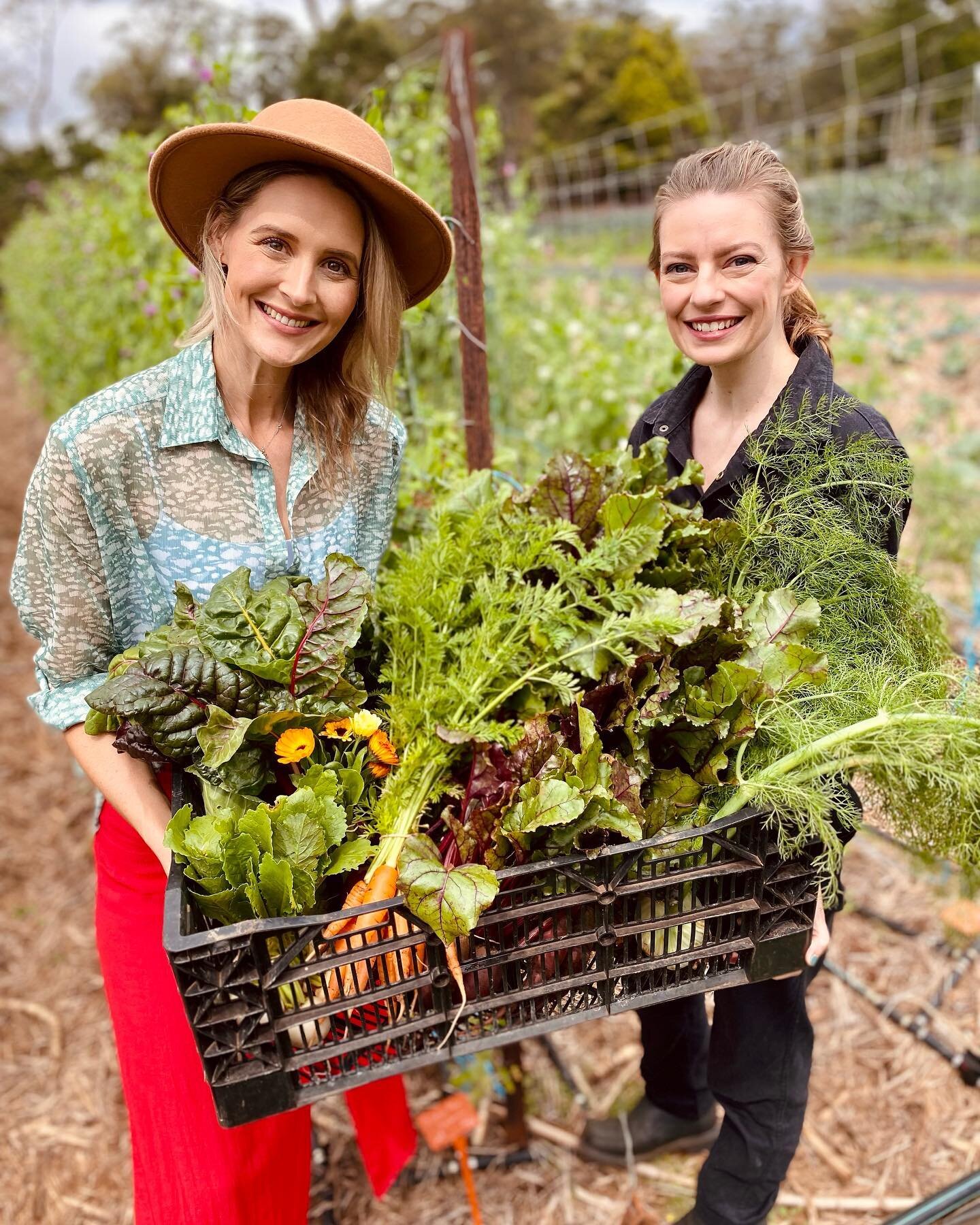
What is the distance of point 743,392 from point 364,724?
1006 mm

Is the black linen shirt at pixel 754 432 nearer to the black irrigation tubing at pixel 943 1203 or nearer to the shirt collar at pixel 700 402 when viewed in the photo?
the shirt collar at pixel 700 402

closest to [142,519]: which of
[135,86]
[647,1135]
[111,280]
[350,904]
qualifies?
[350,904]

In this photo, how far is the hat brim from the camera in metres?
1.56

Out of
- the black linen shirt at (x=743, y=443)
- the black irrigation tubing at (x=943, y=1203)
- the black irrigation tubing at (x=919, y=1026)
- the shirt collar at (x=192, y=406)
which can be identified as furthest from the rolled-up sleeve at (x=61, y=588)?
the black irrigation tubing at (x=919, y=1026)

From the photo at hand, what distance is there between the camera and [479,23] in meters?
36.5

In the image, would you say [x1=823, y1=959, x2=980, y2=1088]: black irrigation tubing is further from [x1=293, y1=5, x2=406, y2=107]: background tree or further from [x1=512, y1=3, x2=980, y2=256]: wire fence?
[x1=293, y1=5, x2=406, y2=107]: background tree

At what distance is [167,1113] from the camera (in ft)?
5.22

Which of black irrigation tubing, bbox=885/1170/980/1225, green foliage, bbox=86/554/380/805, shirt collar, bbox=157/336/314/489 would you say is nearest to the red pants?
green foliage, bbox=86/554/380/805

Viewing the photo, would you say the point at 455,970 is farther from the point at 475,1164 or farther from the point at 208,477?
the point at 475,1164

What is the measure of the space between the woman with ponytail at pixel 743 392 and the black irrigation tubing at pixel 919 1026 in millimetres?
630

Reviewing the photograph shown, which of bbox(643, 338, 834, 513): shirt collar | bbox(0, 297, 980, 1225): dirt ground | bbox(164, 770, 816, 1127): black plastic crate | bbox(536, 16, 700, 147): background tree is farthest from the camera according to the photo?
bbox(536, 16, 700, 147): background tree

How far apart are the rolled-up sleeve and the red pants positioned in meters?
0.29

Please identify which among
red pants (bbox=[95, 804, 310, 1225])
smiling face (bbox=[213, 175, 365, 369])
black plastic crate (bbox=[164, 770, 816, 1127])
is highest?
smiling face (bbox=[213, 175, 365, 369])

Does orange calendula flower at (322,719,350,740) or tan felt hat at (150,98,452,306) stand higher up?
tan felt hat at (150,98,452,306)
